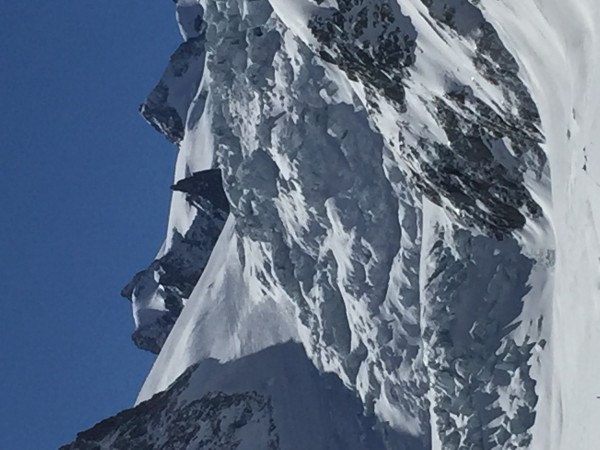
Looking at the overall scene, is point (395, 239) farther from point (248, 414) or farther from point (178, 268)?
point (178, 268)

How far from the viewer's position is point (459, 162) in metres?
37.3

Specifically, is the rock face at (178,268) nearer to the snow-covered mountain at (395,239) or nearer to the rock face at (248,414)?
the snow-covered mountain at (395,239)

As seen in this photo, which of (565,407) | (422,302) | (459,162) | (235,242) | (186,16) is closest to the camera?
(565,407)

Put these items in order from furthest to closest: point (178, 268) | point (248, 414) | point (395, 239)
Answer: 1. point (178, 268)
2. point (248, 414)
3. point (395, 239)

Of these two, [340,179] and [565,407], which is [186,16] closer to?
[340,179]

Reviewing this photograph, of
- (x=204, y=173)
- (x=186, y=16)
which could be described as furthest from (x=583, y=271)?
(x=186, y=16)

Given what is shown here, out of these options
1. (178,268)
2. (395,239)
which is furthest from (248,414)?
(178,268)

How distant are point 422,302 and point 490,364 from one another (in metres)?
4.78

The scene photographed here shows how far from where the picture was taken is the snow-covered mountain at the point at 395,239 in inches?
1188

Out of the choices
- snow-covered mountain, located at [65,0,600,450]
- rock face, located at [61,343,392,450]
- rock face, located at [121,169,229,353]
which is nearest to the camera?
snow-covered mountain, located at [65,0,600,450]

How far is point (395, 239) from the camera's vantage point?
1884 inches

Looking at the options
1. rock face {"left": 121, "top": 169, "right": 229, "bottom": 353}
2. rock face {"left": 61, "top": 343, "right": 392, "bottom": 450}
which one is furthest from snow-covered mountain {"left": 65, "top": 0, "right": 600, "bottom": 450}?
rock face {"left": 121, "top": 169, "right": 229, "bottom": 353}

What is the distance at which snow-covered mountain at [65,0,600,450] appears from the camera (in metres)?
30.2

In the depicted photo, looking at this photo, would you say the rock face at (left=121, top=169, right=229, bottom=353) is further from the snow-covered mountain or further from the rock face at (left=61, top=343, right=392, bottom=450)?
the rock face at (left=61, top=343, right=392, bottom=450)
